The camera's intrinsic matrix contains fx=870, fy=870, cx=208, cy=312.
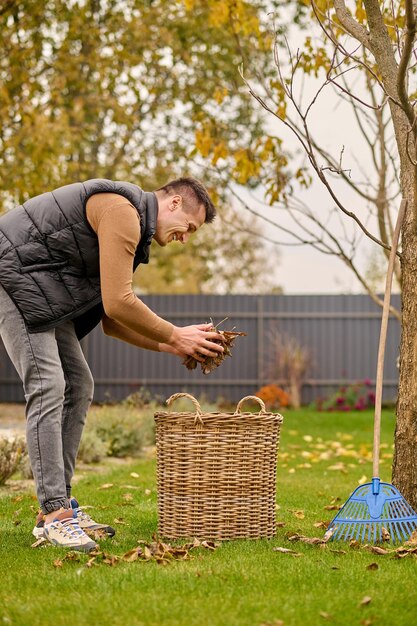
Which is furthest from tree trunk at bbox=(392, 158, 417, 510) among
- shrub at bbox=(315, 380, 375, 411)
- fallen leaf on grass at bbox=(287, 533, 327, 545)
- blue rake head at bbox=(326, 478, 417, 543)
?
shrub at bbox=(315, 380, 375, 411)

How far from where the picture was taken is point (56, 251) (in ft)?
11.8

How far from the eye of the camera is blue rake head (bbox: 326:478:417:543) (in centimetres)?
366

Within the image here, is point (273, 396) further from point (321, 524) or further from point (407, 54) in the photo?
point (407, 54)

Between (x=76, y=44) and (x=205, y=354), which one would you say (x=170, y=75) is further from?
(x=205, y=354)

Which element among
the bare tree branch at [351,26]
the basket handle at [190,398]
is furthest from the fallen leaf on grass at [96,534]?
the bare tree branch at [351,26]

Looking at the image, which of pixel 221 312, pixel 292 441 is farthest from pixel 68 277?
pixel 221 312

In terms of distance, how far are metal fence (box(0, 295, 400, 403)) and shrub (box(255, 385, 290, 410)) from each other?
0.96 m

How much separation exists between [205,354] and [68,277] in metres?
0.65

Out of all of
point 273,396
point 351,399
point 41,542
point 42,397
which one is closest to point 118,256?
point 42,397

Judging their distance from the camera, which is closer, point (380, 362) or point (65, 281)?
point (65, 281)

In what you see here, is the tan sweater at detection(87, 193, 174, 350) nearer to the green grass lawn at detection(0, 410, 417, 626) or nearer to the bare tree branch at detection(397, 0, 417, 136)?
the green grass lawn at detection(0, 410, 417, 626)

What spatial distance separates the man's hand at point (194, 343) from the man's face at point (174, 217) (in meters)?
0.41

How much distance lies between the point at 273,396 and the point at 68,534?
997 cm

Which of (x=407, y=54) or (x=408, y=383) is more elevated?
(x=407, y=54)
